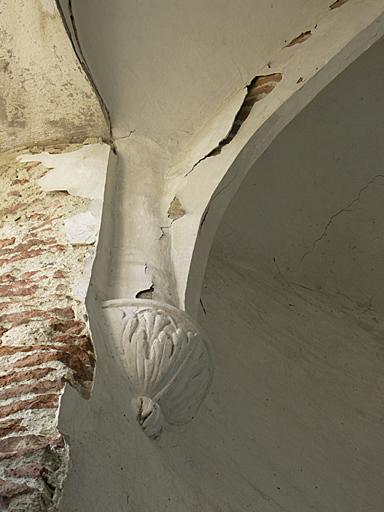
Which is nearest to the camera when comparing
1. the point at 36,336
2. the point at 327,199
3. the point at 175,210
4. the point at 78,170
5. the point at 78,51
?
the point at 36,336

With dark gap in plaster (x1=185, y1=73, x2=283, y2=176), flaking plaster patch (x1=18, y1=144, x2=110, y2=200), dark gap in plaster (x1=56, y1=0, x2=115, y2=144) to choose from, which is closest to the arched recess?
dark gap in plaster (x1=185, y1=73, x2=283, y2=176)

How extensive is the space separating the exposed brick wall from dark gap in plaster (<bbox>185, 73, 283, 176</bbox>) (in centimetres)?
62

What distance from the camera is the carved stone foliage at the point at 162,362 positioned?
274 centimetres

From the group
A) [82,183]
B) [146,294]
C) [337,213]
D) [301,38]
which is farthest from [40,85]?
[337,213]

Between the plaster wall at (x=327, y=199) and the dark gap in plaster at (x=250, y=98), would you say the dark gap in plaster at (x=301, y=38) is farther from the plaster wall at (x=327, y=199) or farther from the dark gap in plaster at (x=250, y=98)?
the plaster wall at (x=327, y=199)

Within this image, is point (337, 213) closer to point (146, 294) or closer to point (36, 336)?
Result: point (146, 294)

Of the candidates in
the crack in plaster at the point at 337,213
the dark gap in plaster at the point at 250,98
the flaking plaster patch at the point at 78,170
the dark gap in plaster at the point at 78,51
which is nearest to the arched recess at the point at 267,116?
the dark gap in plaster at the point at 250,98

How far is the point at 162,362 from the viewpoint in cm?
279

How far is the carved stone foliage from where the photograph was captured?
274 cm

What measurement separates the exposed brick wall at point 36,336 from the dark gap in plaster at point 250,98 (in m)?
0.62

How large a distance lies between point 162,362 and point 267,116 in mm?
1358

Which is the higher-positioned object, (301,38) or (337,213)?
(301,38)

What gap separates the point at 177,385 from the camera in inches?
111

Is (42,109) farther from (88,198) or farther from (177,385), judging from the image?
(177,385)
